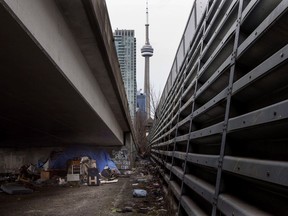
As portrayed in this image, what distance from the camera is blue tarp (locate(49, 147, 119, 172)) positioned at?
2441 cm

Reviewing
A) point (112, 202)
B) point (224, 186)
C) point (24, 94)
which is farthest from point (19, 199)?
point (224, 186)

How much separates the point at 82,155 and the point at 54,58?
794 inches

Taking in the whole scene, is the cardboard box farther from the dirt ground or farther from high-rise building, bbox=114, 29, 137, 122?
high-rise building, bbox=114, 29, 137, 122

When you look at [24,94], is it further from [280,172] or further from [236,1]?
[280,172]

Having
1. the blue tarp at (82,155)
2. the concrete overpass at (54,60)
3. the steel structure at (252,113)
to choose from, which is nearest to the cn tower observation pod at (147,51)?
A: the blue tarp at (82,155)

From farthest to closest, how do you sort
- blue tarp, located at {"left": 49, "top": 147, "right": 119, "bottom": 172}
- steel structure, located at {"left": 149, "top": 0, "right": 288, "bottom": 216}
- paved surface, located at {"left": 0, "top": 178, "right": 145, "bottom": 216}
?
blue tarp, located at {"left": 49, "top": 147, "right": 119, "bottom": 172} → paved surface, located at {"left": 0, "top": 178, "right": 145, "bottom": 216} → steel structure, located at {"left": 149, "top": 0, "right": 288, "bottom": 216}

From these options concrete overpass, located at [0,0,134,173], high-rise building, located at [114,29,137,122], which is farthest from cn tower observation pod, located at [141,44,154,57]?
concrete overpass, located at [0,0,134,173]

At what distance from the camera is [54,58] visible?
18.7 feet

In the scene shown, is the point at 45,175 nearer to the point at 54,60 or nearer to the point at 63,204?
the point at 63,204

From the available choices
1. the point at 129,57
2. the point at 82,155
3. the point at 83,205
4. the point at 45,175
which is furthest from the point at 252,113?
the point at 129,57

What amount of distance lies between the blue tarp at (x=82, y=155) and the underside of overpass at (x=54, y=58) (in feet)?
41.3

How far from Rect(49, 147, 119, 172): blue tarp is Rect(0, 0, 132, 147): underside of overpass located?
1258cm

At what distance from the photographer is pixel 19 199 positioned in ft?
44.3

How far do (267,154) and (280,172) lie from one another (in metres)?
0.89
